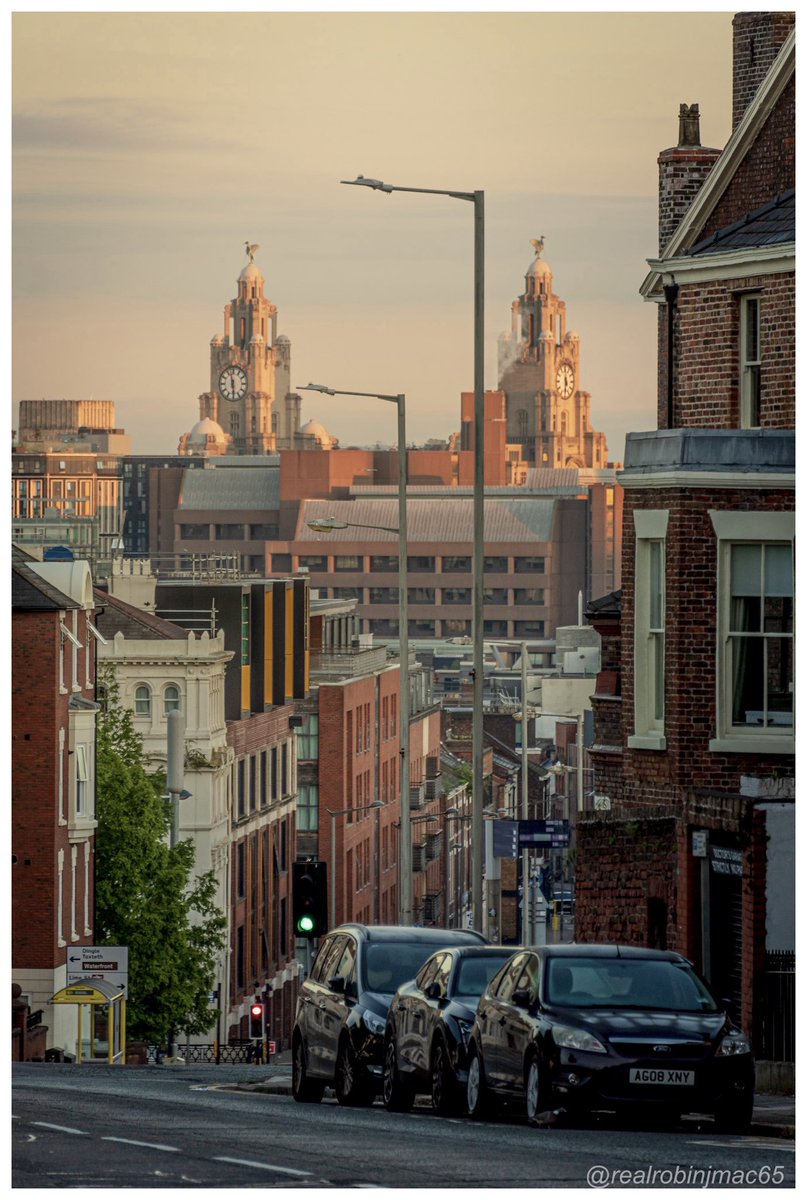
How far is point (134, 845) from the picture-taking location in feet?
215

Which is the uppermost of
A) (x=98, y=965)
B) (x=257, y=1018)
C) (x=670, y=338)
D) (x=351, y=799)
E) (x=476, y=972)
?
(x=670, y=338)

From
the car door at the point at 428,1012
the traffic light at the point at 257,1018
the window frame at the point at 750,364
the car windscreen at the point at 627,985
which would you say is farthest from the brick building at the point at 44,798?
the car windscreen at the point at 627,985

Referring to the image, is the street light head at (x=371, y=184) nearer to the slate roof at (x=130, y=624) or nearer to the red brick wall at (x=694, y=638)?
the red brick wall at (x=694, y=638)

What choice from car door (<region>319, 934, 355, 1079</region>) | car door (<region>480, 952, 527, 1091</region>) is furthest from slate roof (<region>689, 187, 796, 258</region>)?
car door (<region>480, 952, 527, 1091</region>)

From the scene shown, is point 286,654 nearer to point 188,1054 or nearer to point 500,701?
point 188,1054

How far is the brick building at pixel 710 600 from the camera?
31438mm

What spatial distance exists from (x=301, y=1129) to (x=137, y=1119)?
2159 millimetres

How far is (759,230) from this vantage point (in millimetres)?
34062

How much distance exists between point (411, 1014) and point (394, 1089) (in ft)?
4.23

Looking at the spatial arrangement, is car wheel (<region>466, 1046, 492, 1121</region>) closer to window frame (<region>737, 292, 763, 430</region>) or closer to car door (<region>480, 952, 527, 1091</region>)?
car door (<region>480, 952, 527, 1091</region>)

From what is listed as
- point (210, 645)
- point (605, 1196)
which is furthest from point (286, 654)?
point (605, 1196)

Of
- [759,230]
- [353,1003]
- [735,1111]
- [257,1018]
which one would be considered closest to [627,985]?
[735,1111]

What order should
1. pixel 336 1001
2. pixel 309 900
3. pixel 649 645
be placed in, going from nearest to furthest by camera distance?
pixel 336 1001
pixel 649 645
pixel 309 900

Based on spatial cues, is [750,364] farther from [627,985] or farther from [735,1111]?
[735,1111]
